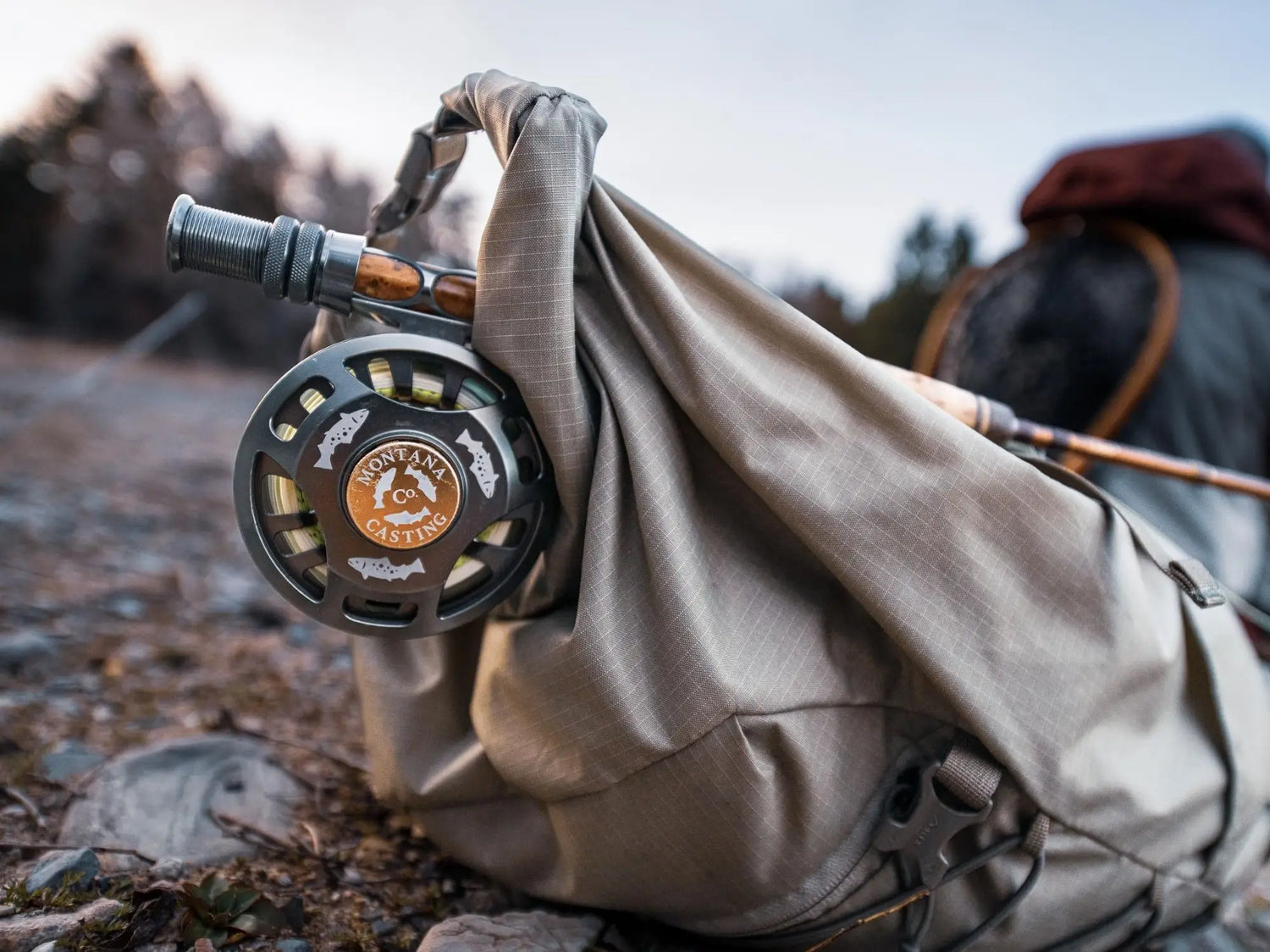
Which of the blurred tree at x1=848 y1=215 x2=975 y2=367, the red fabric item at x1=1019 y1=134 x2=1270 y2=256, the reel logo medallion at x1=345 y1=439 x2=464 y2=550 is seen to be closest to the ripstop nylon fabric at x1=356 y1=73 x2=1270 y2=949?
the reel logo medallion at x1=345 y1=439 x2=464 y2=550

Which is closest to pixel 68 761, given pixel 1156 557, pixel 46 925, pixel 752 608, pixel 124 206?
pixel 46 925

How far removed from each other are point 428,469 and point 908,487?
21.9 inches

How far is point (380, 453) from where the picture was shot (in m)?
1.01

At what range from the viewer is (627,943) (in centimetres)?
123

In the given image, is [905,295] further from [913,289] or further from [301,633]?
[301,633]

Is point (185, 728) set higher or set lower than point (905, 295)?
lower

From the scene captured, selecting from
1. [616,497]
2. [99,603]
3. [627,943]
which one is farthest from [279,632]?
[616,497]

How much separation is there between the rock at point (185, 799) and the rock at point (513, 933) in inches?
14.6

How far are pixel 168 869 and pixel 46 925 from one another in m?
0.17

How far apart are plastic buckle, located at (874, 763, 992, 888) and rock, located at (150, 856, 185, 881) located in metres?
0.91

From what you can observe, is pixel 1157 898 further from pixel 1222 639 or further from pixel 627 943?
pixel 627 943

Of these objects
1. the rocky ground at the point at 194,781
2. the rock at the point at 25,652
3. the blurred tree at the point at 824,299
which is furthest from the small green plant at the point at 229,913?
the blurred tree at the point at 824,299

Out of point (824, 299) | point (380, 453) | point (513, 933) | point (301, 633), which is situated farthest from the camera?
point (824, 299)

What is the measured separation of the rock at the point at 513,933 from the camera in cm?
109
